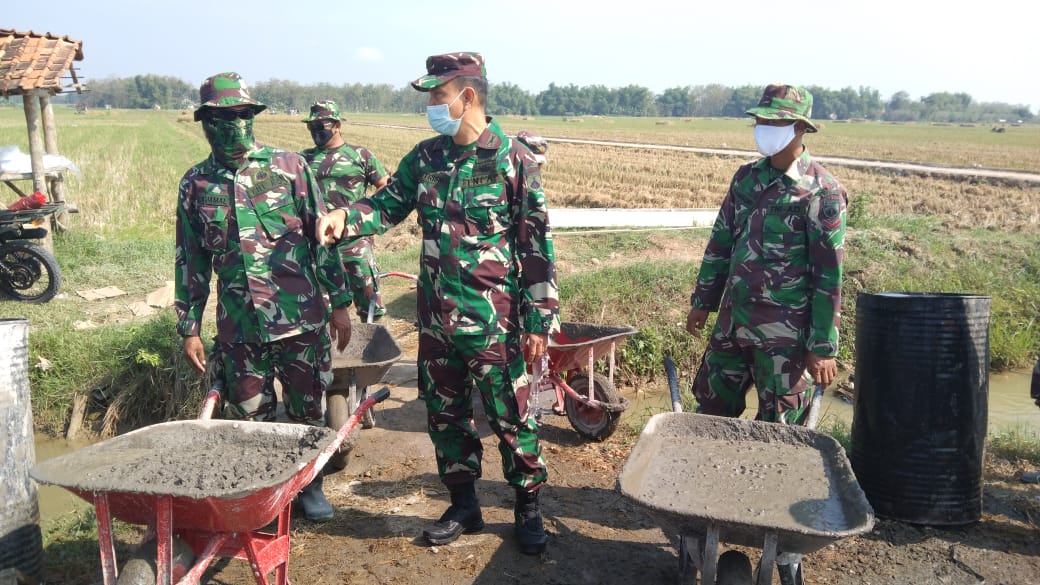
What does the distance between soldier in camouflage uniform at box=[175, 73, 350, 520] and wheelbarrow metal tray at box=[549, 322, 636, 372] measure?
167 centimetres

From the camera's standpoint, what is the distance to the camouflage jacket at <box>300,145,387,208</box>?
616cm

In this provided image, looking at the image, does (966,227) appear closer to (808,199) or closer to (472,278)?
(808,199)

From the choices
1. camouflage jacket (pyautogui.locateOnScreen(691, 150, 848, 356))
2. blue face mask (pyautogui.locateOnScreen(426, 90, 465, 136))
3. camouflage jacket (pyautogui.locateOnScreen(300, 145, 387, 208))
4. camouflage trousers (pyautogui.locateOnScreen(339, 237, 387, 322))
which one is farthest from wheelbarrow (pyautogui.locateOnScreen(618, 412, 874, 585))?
camouflage jacket (pyautogui.locateOnScreen(300, 145, 387, 208))

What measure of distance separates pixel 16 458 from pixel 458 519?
1.80 m

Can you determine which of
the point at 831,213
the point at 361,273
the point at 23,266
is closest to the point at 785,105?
the point at 831,213

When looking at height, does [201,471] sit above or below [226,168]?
below

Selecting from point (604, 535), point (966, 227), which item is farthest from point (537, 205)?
point (966, 227)

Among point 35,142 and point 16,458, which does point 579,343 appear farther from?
point 35,142

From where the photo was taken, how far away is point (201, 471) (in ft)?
9.47

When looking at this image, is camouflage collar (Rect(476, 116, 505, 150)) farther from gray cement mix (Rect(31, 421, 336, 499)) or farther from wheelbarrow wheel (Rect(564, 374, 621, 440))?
wheelbarrow wheel (Rect(564, 374, 621, 440))

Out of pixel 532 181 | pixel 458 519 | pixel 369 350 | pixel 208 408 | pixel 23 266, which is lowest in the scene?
pixel 458 519

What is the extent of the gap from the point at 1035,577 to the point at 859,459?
89 cm

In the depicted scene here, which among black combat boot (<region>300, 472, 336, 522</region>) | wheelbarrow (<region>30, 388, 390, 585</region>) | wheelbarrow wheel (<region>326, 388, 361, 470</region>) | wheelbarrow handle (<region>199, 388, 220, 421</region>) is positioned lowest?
black combat boot (<region>300, 472, 336, 522</region>)

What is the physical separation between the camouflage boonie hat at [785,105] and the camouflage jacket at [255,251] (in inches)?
77.8
